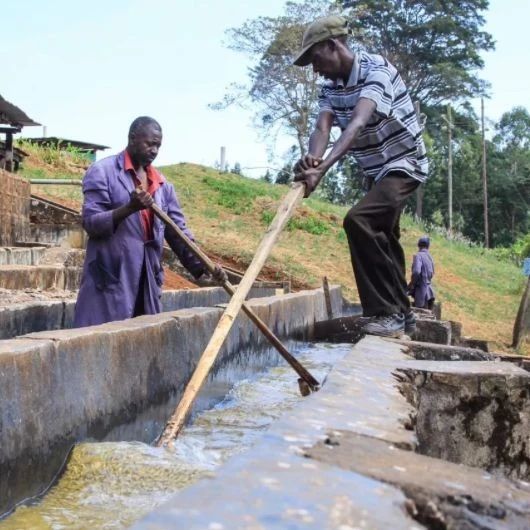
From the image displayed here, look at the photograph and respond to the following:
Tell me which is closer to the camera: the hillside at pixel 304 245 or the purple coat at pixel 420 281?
the purple coat at pixel 420 281

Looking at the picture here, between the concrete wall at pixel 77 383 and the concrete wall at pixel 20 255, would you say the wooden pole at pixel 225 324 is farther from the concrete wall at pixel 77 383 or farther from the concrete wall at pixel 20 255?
the concrete wall at pixel 20 255

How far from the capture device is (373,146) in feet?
15.0

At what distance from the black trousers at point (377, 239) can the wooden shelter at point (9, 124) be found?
1687 cm

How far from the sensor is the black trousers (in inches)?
173

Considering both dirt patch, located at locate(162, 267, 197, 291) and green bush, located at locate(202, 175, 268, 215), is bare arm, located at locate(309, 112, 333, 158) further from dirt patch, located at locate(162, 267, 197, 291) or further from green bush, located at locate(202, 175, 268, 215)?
green bush, located at locate(202, 175, 268, 215)

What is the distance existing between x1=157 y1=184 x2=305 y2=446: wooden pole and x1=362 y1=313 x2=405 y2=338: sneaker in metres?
0.89

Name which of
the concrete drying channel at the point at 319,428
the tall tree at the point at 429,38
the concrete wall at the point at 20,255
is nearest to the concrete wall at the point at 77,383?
the concrete drying channel at the point at 319,428

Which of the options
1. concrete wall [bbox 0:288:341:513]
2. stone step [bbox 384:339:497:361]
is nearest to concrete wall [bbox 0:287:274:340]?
concrete wall [bbox 0:288:341:513]

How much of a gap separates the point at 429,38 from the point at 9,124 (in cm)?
2526

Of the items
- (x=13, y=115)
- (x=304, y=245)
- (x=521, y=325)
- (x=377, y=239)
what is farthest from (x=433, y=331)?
(x=13, y=115)

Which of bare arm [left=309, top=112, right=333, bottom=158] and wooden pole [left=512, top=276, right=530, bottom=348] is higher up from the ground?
bare arm [left=309, top=112, right=333, bottom=158]

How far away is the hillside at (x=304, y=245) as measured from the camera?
1953cm

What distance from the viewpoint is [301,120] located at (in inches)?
1469

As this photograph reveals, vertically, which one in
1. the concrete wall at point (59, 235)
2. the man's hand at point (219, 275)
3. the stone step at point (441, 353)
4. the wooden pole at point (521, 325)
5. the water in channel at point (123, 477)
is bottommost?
the wooden pole at point (521, 325)
